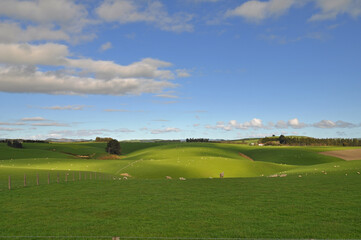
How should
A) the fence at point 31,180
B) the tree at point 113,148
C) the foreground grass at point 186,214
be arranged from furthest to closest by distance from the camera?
1. the tree at point 113,148
2. the fence at point 31,180
3. the foreground grass at point 186,214

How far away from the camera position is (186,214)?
1767 cm

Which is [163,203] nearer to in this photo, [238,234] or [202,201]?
[202,201]

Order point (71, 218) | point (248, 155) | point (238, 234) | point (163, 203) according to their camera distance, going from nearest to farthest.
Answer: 1. point (238, 234)
2. point (71, 218)
3. point (163, 203)
4. point (248, 155)

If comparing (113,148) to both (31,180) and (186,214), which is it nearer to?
(31,180)

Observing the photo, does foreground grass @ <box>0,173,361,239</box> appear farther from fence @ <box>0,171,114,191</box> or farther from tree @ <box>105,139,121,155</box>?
tree @ <box>105,139,121,155</box>

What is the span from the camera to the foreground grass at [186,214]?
1413cm

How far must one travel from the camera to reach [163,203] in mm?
21359

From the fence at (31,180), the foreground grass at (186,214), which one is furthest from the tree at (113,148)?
the foreground grass at (186,214)

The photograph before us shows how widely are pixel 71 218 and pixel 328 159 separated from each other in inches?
3772

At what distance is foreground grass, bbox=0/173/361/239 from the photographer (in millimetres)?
14133

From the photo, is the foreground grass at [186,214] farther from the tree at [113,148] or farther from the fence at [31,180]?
the tree at [113,148]

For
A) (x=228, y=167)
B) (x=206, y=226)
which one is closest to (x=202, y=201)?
(x=206, y=226)

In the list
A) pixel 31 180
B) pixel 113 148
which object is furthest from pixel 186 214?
pixel 113 148

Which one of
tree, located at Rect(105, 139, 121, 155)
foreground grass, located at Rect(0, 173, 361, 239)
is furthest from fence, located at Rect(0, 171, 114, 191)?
tree, located at Rect(105, 139, 121, 155)
